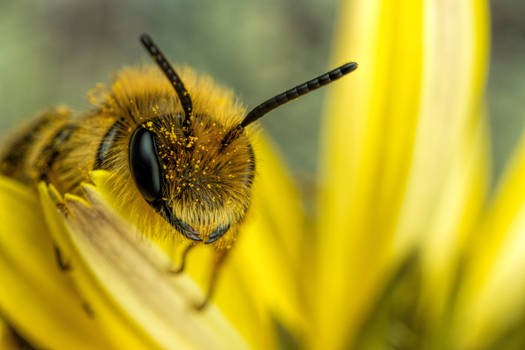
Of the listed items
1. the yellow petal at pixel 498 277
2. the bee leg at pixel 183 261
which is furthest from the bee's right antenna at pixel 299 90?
the yellow petal at pixel 498 277

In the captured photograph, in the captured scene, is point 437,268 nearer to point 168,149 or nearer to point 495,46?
point 168,149

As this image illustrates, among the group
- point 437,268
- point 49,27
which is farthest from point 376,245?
point 49,27

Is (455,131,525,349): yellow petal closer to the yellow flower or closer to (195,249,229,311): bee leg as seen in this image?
the yellow flower

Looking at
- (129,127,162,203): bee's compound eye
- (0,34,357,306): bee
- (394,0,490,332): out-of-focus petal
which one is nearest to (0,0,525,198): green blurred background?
(394,0,490,332): out-of-focus petal

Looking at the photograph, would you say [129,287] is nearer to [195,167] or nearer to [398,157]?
[195,167]

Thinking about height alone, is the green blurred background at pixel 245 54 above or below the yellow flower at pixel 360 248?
above

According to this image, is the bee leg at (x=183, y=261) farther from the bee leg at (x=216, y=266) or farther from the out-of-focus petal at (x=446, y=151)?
the out-of-focus petal at (x=446, y=151)
